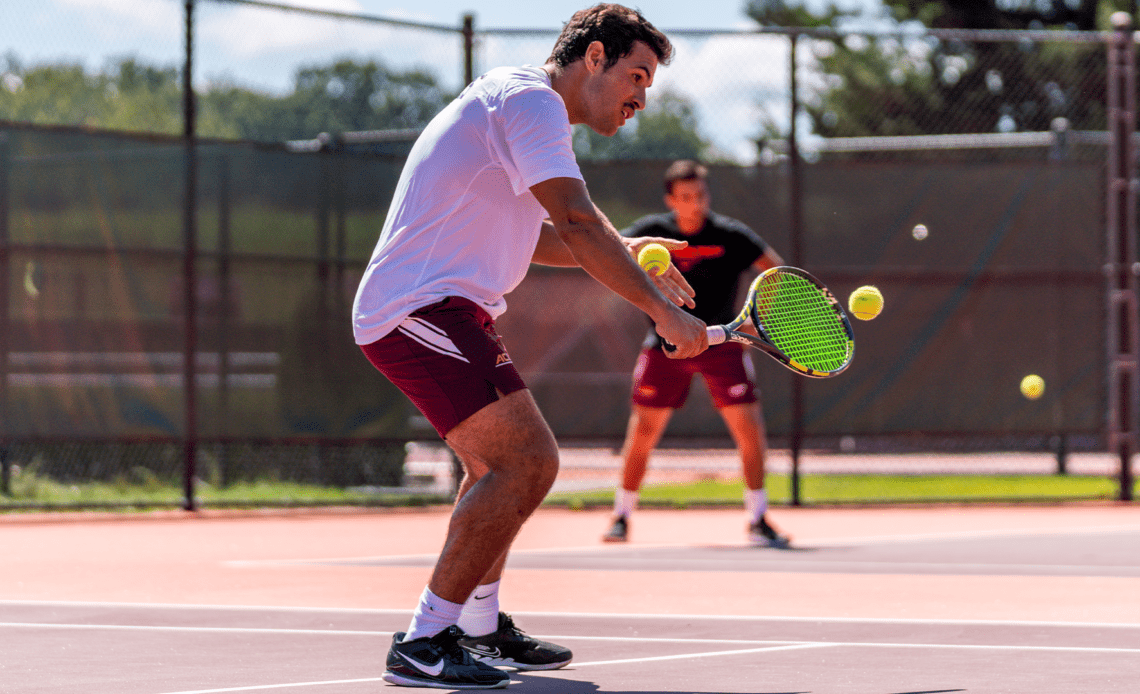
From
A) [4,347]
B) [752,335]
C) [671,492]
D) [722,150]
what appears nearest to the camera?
[752,335]

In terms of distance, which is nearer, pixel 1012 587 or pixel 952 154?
pixel 1012 587

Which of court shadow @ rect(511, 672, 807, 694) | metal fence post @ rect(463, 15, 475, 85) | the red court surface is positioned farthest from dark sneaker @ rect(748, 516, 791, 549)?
metal fence post @ rect(463, 15, 475, 85)

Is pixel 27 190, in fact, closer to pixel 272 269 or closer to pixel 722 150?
pixel 272 269

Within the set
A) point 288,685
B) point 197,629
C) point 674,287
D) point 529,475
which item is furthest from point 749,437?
point 288,685

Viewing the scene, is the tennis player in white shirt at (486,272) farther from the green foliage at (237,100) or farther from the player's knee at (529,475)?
the green foliage at (237,100)

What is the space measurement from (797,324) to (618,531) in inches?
125

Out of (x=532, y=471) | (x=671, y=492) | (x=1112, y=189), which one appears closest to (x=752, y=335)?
(x=532, y=471)

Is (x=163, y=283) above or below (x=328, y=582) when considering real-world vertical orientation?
above

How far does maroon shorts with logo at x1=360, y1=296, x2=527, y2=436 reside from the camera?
3562 mm

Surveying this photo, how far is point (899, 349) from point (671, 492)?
2316mm

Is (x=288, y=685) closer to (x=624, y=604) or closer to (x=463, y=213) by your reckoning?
(x=463, y=213)

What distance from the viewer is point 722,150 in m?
11.9

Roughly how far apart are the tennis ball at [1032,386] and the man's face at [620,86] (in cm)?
637

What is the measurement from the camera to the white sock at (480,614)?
3.96 m
